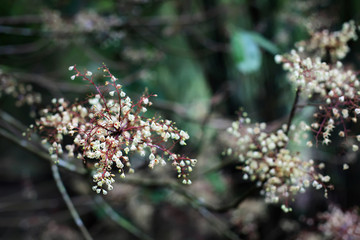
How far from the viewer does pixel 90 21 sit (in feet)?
8.65

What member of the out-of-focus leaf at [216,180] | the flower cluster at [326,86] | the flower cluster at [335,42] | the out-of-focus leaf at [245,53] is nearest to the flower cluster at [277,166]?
the flower cluster at [326,86]

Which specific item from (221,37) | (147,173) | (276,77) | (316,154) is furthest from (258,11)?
(147,173)

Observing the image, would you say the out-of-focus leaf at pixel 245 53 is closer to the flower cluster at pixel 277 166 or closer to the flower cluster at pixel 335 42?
the flower cluster at pixel 335 42

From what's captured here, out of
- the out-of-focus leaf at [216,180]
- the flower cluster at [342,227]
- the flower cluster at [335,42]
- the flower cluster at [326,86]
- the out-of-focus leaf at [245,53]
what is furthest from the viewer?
the out-of-focus leaf at [216,180]

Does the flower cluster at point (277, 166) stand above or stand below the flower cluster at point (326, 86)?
below

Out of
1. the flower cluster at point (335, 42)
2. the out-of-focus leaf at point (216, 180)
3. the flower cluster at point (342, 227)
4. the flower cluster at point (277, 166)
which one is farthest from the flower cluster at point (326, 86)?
the out-of-focus leaf at point (216, 180)

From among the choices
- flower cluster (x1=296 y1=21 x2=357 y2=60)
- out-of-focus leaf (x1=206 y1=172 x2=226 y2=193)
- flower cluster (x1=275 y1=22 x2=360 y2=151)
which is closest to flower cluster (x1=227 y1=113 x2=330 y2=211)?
flower cluster (x1=275 y1=22 x2=360 y2=151)

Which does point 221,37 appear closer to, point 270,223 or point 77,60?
point 270,223

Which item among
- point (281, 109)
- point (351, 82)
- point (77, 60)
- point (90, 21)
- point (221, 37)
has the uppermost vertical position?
point (77, 60)

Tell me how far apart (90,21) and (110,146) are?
2109 millimetres

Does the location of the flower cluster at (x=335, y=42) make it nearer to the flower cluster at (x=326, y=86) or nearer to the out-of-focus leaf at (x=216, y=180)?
the flower cluster at (x=326, y=86)

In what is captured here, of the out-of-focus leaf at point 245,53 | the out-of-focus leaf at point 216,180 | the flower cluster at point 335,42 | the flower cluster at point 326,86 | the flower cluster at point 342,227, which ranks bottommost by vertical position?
the flower cluster at point 342,227

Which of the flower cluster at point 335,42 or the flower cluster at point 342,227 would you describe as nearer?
the flower cluster at point 335,42

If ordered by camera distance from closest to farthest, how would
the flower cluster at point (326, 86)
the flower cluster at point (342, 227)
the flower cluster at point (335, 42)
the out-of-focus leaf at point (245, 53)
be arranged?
the flower cluster at point (326, 86) < the flower cluster at point (335, 42) < the flower cluster at point (342, 227) < the out-of-focus leaf at point (245, 53)
